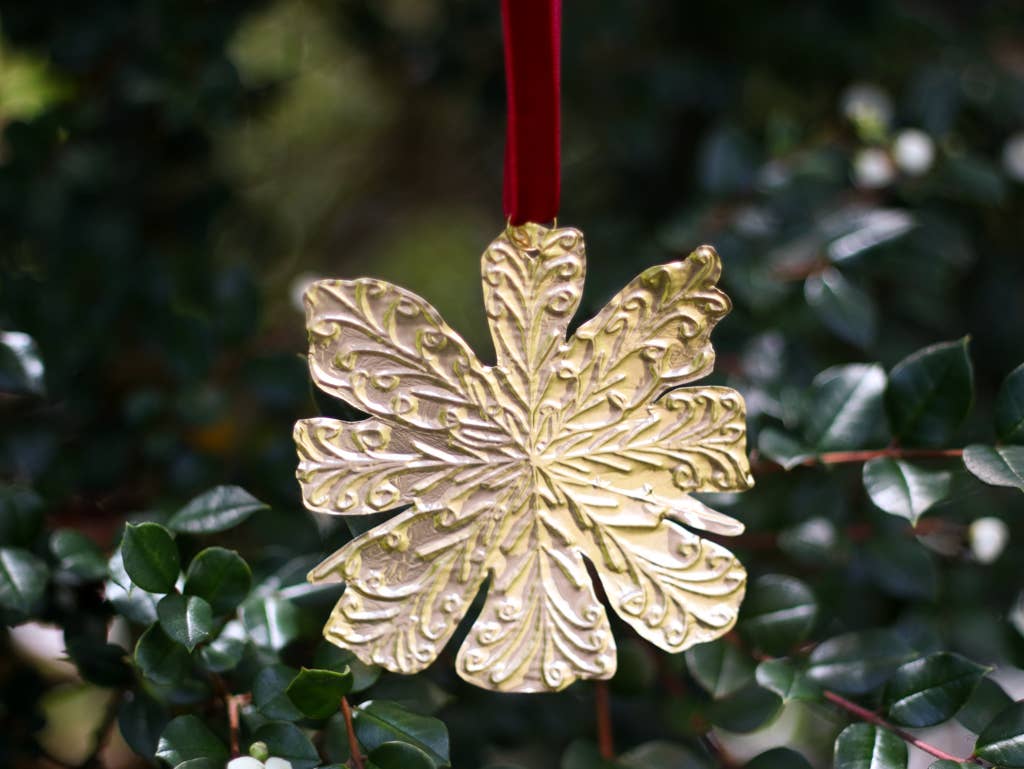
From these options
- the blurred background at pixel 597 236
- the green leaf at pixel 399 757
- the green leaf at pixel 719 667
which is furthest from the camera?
the blurred background at pixel 597 236

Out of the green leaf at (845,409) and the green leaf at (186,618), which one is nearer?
the green leaf at (186,618)

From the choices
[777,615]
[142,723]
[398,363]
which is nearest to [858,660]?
[777,615]

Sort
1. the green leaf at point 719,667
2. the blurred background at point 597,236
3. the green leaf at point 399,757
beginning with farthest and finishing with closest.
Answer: the blurred background at point 597,236 < the green leaf at point 719,667 < the green leaf at point 399,757

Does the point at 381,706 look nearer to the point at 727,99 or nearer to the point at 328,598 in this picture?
the point at 328,598

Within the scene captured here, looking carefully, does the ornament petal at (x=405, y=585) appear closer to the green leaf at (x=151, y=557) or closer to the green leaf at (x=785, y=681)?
the green leaf at (x=151, y=557)

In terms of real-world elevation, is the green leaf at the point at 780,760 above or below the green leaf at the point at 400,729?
below

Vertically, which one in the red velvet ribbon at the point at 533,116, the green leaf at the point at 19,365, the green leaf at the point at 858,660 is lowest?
the green leaf at the point at 858,660

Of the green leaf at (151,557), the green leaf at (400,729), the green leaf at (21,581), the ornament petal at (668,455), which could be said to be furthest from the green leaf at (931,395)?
the green leaf at (21,581)

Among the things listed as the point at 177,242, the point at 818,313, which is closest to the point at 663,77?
the point at 818,313
